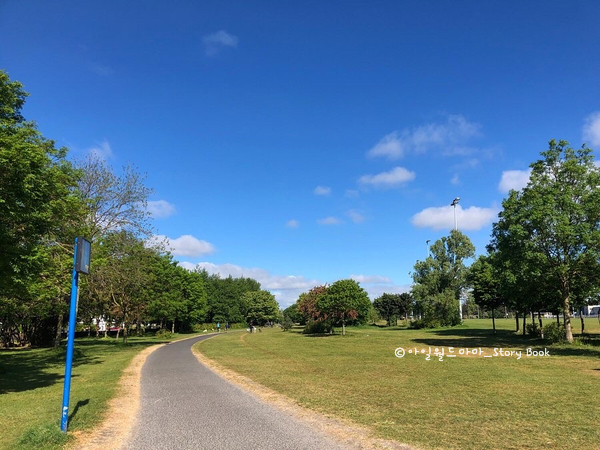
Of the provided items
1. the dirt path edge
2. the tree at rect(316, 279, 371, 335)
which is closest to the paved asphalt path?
the dirt path edge

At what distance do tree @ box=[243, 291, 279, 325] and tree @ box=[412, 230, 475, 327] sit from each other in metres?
41.5

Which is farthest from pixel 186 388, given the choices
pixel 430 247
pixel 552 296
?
pixel 430 247

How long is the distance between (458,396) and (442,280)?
53.9 m

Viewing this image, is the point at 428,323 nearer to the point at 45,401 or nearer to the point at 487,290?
the point at 487,290

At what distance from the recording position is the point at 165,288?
1941 inches

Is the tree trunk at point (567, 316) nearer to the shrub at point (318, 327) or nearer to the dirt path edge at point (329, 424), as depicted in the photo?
the dirt path edge at point (329, 424)

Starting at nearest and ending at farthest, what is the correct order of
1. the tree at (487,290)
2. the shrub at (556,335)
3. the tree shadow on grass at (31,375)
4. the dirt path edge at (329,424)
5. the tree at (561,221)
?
1. the dirt path edge at (329,424)
2. the tree shadow on grass at (31,375)
3. the tree at (561,221)
4. the shrub at (556,335)
5. the tree at (487,290)

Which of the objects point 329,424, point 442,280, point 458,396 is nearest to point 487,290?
point 442,280

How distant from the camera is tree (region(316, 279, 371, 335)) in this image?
1471 inches


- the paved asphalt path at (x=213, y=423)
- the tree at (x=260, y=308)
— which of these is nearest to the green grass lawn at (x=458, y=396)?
the paved asphalt path at (x=213, y=423)

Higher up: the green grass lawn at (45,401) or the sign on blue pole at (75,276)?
the sign on blue pole at (75,276)

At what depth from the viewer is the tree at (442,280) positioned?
5719 cm

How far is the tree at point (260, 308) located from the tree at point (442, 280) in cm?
4148

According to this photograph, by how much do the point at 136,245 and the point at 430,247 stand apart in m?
47.8
